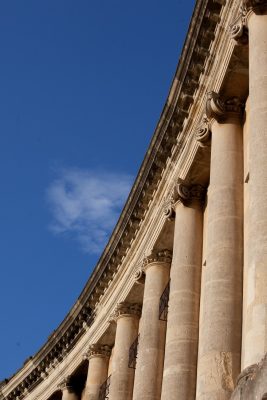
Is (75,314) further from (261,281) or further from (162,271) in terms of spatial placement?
(261,281)

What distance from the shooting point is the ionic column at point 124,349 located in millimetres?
34500

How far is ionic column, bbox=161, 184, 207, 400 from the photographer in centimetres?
2469

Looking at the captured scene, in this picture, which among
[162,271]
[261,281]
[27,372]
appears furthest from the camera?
[27,372]

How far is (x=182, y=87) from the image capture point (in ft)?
92.5

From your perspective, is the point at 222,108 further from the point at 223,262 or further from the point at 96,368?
the point at 96,368

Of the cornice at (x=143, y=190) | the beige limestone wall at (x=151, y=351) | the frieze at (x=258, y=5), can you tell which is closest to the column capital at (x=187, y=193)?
the cornice at (x=143, y=190)

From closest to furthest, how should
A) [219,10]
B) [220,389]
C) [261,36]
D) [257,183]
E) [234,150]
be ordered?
[257,183], [220,389], [261,36], [234,150], [219,10]

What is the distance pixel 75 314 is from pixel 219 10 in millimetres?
24463

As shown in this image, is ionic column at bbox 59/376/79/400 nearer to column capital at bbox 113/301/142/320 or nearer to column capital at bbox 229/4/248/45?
column capital at bbox 113/301/142/320

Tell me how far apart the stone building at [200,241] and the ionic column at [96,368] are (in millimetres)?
62

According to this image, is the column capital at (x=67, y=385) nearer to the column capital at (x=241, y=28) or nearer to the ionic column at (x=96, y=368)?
the ionic column at (x=96, y=368)

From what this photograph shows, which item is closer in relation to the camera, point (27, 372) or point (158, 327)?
point (158, 327)

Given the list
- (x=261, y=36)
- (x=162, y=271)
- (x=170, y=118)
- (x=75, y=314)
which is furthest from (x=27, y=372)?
(x=261, y=36)

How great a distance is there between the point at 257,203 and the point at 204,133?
781cm
